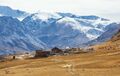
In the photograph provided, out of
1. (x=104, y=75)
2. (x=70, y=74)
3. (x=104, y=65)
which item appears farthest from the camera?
(x=104, y=65)

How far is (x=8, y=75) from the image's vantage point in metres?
64.1

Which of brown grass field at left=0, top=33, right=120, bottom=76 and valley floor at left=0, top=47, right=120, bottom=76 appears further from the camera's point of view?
brown grass field at left=0, top=33, right=120, bottom=76

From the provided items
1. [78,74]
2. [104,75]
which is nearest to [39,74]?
[78,74]

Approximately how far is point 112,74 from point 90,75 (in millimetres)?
3236

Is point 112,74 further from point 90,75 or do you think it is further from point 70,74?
point 70,74

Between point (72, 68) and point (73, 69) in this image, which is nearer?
point (73, 69)

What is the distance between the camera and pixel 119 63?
74.0 m

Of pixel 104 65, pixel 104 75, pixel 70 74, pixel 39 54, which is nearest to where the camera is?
pixel 104 75

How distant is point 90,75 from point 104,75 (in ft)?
7.23

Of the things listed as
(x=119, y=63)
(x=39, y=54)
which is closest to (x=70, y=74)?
(x=119, y=63)

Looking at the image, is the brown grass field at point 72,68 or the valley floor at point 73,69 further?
the brown grass field at point 72,68

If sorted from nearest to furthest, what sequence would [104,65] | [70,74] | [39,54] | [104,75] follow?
[104,75]
[70,74]
[104,65]
[39,54]

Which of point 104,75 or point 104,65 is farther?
point 104,65

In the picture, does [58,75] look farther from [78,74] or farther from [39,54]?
[39,54]
